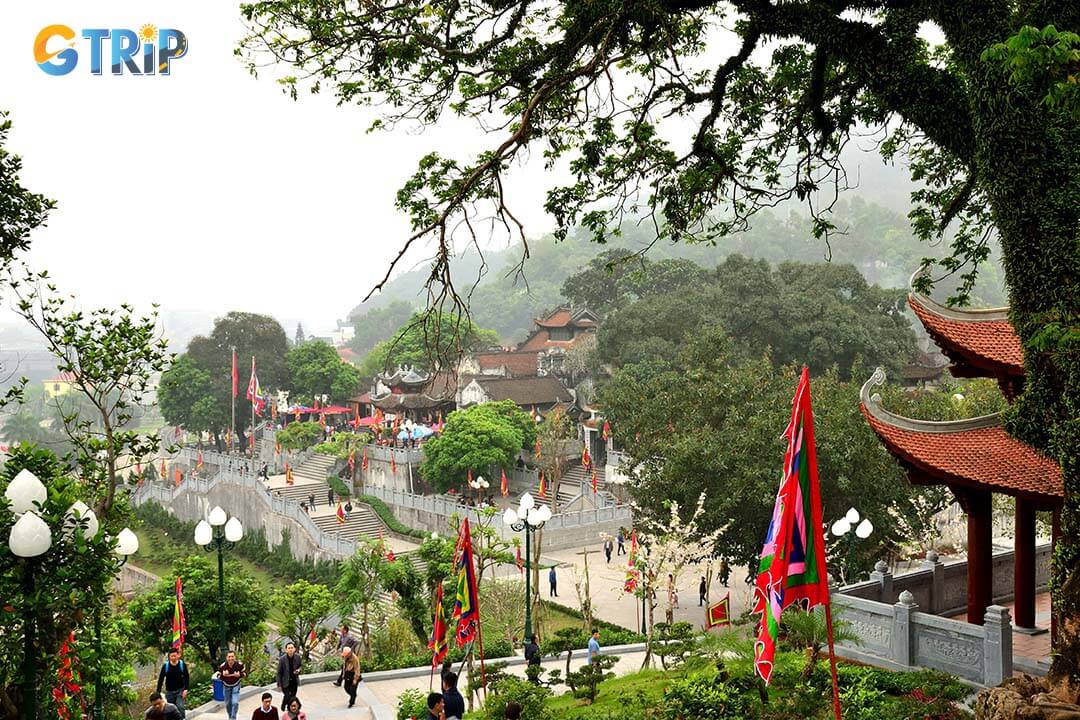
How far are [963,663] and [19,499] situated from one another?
9322 mm

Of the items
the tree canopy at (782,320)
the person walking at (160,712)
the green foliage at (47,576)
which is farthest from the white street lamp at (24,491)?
the tree canopy at (782,320)

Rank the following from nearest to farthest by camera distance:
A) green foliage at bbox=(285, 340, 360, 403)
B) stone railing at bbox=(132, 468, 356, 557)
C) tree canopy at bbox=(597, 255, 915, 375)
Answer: stone railing at bbox=(132, 468, 356, 557)
tree canopy at bbox=(597, 255, 915, 375)
green foliage at bbox=(285, 340, 360, 403)

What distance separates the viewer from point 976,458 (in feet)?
35.5

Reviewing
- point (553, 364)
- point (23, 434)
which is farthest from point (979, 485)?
point (23, 434)

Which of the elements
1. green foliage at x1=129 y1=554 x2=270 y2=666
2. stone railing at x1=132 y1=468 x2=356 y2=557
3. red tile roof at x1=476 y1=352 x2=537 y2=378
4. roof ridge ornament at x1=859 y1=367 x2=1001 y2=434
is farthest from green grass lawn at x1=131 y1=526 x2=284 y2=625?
roof ridge ornament at x1=859 y1=367 x2=1001 y2=434

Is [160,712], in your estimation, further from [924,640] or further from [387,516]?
[387,516]

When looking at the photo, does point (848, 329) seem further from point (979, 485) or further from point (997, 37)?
point (997, 37)

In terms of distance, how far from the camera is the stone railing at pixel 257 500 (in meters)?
36.4

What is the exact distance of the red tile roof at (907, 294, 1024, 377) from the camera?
1041 centimetres

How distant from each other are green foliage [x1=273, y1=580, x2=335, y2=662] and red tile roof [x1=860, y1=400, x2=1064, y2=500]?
39.2 feet

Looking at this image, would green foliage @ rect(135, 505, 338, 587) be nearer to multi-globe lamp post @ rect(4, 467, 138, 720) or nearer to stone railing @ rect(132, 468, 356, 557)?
stone railing @ rect(132, 468, 356, 557)

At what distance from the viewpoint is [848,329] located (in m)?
44.5

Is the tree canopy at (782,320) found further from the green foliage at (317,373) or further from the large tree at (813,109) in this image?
the large tree at (813,109)

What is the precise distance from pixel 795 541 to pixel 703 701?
3.92 metres
